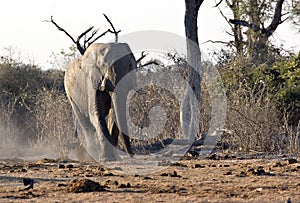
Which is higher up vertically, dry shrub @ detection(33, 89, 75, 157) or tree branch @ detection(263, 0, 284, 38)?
tree branch @ detection(263, 0, 284, 38)

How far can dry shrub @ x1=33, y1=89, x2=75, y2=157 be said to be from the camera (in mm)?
15602

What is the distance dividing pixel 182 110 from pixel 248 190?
26.3 feet

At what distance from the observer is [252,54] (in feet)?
85.0

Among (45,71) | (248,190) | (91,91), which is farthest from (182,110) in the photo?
(45,71)

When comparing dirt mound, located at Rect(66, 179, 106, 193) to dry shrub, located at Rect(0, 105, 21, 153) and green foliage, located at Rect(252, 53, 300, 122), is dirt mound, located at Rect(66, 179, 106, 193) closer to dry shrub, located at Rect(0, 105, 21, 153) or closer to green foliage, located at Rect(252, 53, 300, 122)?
green foliage, located at Rect(252, 53, 300, 122)

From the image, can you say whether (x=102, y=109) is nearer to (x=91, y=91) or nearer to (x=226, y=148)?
(x=91, y=91)

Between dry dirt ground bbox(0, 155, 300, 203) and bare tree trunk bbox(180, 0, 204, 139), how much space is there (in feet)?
12.8

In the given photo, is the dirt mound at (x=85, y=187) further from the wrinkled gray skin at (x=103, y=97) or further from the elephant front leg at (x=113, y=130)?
the elephant front leg at (x=113, y=130)

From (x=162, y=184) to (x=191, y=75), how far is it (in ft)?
25.7

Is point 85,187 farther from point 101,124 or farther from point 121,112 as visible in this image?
point 101,124

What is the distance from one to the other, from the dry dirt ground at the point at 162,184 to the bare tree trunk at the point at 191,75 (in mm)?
3911

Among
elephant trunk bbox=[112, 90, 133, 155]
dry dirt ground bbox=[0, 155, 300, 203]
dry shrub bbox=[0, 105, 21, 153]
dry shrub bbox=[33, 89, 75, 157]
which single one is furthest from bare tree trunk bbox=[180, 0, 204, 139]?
dry shrub bbox=[0, 105, 21, 153]

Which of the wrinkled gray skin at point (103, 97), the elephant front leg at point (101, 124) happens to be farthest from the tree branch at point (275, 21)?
the elephant front leg at point (101, 124)

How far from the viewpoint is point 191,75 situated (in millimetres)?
17172
